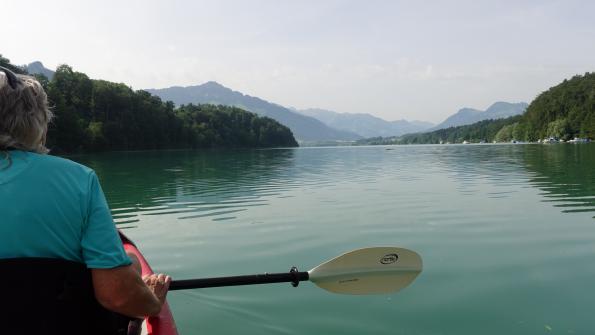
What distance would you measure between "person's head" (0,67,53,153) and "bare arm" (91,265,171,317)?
2.72 ft

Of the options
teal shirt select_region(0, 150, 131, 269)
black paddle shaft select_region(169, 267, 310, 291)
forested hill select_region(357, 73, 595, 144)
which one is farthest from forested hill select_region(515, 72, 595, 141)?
teal shirt select_region(0, 150, 131, 269)

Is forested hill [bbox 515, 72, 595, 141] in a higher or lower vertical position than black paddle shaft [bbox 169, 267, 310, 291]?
higher

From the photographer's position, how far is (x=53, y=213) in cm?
242

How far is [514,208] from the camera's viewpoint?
1496 cm

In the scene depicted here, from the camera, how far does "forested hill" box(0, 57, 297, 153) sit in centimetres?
7931

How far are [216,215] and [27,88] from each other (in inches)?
493

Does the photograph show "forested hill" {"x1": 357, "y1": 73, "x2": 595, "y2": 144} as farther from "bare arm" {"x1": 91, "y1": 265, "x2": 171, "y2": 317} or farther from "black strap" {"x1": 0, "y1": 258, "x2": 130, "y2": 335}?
"black strap" {"x1": 0, "y1": 258, "x2": 130, "y2": 335}

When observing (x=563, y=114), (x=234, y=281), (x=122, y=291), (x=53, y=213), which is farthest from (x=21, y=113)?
(x=563, y=114)

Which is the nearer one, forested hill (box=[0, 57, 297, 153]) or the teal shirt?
the teal shirt

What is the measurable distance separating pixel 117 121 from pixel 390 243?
10184cm

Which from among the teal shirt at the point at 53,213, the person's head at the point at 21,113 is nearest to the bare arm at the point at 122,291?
the teal shirt at the point at 53,213

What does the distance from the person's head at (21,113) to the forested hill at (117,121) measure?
67.7m


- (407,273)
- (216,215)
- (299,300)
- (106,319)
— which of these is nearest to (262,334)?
(299,300)

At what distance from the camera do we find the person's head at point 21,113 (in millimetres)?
2527
